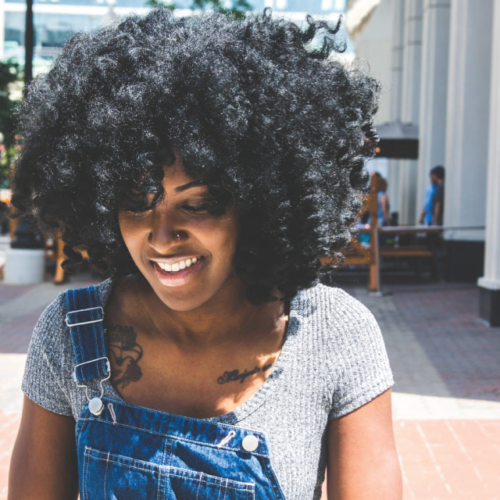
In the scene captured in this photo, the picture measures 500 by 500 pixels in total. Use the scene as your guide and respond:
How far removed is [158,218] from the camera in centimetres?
148

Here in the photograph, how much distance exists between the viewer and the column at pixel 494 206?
6.80 meters

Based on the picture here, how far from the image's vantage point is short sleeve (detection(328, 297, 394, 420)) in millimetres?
1451

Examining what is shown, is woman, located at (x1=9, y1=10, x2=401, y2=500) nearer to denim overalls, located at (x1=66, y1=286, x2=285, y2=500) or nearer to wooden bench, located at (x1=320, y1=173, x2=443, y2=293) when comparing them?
denim overalls, located at (x1=66, y1=286, x2=285, y2=500)

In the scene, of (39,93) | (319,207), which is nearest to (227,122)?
(319,207)

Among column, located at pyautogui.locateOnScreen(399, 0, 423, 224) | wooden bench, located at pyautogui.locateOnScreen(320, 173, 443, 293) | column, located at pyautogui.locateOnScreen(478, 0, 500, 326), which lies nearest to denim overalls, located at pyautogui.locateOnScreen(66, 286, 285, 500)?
column, located at pyautogui.locateOnScreen(478, 0, 500, 326)

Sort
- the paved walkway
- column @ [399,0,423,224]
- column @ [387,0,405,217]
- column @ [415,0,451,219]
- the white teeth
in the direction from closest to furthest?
the white teeth < the paved walkway < column @ [415,0,451,219] < column @ [399,0,423,224] < column @ [387,0,405,217]

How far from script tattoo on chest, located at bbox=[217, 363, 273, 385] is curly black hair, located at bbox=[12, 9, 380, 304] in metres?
0.16

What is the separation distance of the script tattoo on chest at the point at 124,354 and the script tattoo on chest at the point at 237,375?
0.60 feet

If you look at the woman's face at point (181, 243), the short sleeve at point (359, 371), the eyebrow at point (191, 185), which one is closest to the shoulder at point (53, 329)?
the woman's face at point (181, 243)

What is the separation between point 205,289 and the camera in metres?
1.50

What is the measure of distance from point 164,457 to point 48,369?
1.10 feet

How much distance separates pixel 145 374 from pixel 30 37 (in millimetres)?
10033

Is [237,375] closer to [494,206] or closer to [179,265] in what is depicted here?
[179,265]

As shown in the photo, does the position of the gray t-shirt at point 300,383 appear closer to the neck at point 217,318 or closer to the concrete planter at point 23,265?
the neck at point 217,318
